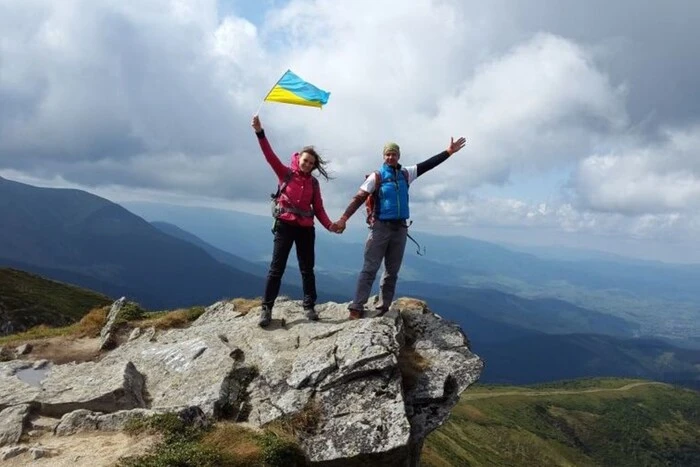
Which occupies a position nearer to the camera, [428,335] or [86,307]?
[428,335]

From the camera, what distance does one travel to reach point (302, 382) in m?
13.4

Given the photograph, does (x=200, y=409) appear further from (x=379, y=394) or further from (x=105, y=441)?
(x=379, y=394)

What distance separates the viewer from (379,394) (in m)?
12.9

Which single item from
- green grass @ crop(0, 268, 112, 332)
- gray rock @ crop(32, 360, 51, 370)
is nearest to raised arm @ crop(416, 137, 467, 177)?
gray rock @ crop(32, 360, 51, 370)

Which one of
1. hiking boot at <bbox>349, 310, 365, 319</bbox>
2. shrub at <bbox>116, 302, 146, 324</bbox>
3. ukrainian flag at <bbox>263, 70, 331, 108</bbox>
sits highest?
ukrainian flag at <bbox>263, 70, 331, 108</bbox>

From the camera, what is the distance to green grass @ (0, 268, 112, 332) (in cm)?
6544

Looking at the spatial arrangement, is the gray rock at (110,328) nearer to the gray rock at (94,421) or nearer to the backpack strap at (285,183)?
the gray rock at (94,421)

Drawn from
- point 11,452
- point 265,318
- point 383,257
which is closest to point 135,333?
point 265,318

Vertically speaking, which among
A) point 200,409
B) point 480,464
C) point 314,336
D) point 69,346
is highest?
point 314,336

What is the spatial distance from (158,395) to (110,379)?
139 centimetres

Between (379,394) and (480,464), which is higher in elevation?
(379,394)

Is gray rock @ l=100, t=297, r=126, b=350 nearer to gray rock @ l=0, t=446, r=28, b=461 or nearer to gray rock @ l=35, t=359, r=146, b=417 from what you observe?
gray rock @ l=35, t=359, r=146, b=417

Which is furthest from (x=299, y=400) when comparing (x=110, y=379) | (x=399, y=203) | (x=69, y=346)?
(x=69, y=346)

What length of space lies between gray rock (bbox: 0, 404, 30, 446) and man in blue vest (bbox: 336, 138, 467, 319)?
31.3 ft
